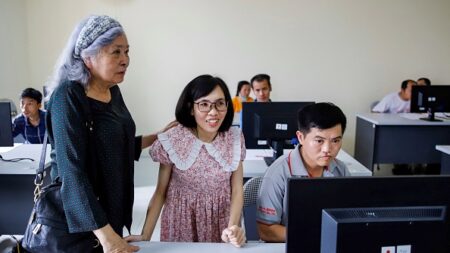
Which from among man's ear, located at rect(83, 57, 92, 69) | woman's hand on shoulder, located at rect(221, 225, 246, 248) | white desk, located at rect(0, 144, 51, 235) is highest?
man's ear, located at rect(83, 57, 92, 69)

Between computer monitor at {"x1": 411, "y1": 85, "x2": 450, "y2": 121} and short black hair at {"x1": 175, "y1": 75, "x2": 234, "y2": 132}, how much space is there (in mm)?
3543

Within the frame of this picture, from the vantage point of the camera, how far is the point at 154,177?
15.7 ft

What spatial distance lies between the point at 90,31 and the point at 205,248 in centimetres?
79

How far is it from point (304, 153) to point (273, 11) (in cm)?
418

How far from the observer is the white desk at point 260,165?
2531 mm

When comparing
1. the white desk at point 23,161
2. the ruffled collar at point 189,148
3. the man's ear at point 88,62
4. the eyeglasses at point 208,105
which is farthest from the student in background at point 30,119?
the man's ear at point 88,62

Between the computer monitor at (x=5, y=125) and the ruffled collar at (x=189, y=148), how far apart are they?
1545 mm

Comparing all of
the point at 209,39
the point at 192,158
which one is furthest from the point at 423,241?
the point at 209,39

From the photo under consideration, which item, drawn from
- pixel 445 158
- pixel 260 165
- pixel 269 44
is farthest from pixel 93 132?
pixel 269 44

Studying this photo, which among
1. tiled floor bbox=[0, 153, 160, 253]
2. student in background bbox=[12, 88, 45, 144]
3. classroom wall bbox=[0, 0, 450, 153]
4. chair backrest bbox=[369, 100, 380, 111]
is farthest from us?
chair backrest bbox=[369, 100, 380, 111]

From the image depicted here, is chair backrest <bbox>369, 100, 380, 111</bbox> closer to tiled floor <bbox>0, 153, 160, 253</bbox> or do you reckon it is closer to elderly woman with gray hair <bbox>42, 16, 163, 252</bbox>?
tiled floor <bbox>0, 153, 160, 253</bbox>

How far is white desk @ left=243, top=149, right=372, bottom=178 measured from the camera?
2531 millimetres

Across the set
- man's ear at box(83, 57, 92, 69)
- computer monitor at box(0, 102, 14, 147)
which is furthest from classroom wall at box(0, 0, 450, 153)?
man's ear at box(83, 57, 92, 69)

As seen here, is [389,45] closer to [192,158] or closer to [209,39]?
[209,39]
